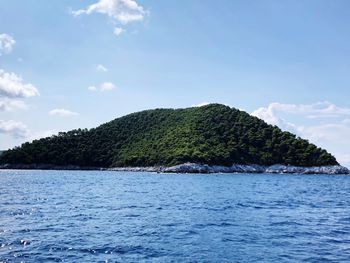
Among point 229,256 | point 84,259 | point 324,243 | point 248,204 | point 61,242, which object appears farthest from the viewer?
point 248,204

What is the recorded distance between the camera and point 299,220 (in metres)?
42.1

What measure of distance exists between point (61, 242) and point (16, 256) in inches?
176

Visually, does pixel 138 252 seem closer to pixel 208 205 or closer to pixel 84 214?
pixel 84 214

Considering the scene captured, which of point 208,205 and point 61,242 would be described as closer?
point 61,242

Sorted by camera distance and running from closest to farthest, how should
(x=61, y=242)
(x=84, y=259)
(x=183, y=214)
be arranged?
(x=84, y=259) → (x=61, y=242) → (x=183, y=214)

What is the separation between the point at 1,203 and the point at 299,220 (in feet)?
125

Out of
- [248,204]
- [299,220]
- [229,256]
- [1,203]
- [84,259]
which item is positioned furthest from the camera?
[248,204]

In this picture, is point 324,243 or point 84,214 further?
point 84,214

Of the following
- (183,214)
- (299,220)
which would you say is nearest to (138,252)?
(183,214)

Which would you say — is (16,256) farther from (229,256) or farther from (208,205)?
(208,205)

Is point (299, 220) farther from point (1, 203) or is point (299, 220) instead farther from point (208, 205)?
point (1, 203)

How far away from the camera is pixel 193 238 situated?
31328 millimetres

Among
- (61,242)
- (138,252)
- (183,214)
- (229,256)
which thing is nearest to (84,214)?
(183,214)

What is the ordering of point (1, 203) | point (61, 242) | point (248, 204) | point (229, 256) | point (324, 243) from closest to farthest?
point (229, 256) < point (61, 242) < point (324, 243) < point (1, 203) < point (248, 204)
